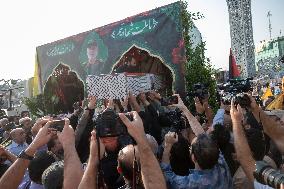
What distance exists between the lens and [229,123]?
16.1 ft

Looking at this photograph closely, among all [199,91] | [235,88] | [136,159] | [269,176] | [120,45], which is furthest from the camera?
[120,45]

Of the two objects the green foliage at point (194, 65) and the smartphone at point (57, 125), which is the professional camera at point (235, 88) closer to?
the smartphone at point (57, 125)

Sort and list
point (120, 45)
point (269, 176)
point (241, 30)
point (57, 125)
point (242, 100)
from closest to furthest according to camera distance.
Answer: point (269, 176), point (57, 125), point (242, 100), point (120, 45), point (241, 30)

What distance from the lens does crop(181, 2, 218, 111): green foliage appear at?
326 inches

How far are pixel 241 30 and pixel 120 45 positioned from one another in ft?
200

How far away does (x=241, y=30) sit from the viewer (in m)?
66.1

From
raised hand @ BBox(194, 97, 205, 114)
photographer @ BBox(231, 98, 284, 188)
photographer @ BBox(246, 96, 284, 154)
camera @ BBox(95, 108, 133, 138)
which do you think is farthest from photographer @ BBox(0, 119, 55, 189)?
raised hand @ BBox(194, 97, 205, 114)

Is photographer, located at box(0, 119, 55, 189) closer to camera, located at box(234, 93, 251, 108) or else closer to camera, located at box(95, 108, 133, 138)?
camera, located at box(95, 108, 133, 138)

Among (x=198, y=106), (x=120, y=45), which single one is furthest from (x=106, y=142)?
(x=120, y=45)

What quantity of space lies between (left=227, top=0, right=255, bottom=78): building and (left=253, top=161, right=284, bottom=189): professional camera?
61.9m

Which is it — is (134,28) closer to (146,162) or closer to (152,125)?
(152,125)

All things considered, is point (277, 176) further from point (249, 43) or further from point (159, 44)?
point (249, 43)

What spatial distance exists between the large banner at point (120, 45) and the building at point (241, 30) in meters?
53.7

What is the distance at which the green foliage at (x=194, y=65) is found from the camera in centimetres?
827
